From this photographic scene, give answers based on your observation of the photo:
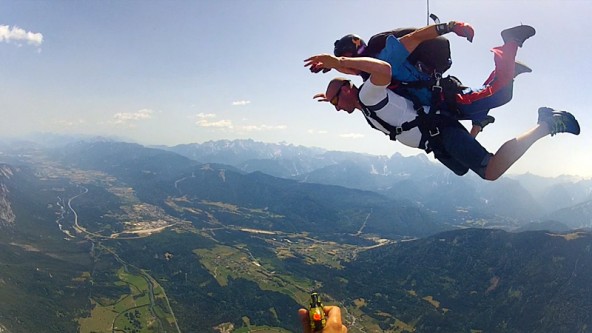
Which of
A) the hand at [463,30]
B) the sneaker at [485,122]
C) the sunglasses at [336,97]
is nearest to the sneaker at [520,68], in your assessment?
the sneaker at [485,122]

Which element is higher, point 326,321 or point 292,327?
point 326,321

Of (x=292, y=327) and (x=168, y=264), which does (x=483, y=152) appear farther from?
(x=168, y=264)

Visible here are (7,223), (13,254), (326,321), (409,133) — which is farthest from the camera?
(7,223)

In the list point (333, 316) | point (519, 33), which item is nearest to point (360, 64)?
point (519, 33)

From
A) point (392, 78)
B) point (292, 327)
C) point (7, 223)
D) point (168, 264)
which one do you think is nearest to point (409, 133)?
point (392, 78)

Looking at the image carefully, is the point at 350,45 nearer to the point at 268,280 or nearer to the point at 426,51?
the point at 426,51

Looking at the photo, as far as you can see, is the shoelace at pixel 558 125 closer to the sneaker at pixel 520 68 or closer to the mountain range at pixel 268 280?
the sneaker at pixel 520 68
